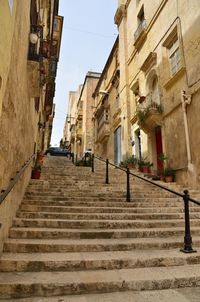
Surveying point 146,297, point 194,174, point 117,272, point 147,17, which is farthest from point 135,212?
point 147,17

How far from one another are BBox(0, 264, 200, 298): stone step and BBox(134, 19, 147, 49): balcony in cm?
1381

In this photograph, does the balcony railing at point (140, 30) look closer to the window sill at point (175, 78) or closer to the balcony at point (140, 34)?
the balcony at point (140, 34)

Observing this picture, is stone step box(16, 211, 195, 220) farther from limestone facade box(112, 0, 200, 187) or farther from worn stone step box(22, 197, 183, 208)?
limestone facade box(112, 0, 200, 187)

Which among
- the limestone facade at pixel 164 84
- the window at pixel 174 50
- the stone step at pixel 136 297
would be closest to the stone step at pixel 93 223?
the stone step at pixel 136 297

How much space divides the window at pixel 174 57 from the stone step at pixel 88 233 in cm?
817

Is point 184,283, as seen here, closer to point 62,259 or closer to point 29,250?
point 62,259

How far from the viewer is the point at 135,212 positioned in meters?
5.75

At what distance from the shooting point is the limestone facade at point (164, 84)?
9164 mm

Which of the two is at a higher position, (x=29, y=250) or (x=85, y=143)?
(x=85, y=143)

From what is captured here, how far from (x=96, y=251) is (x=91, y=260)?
51 cm

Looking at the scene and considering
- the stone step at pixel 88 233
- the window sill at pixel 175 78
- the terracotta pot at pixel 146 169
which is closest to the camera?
the stone step at pixel 88 233

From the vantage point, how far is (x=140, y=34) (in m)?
14.2

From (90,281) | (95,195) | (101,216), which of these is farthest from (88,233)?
(95,195)

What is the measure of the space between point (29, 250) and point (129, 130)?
12.5m
